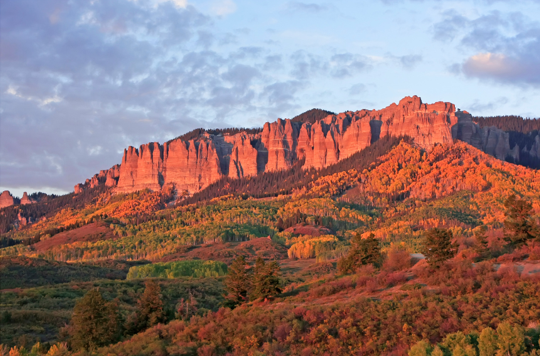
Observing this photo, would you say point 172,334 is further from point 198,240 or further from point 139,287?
point 198,240

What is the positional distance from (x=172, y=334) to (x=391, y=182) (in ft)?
522

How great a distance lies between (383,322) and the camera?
31797mm

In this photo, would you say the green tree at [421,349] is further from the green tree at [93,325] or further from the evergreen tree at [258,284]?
the green tree at [93,325]

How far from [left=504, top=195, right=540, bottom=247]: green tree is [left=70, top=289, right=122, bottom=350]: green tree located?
31388 mm

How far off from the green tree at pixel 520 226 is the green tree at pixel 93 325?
103 ft

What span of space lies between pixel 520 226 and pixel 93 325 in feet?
109

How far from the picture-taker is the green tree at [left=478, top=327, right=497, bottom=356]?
85.5ft

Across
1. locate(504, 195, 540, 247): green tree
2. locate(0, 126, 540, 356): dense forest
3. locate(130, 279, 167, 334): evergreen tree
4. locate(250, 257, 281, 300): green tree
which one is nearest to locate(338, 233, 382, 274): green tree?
locate(0, 126, 540, 356): dense forest

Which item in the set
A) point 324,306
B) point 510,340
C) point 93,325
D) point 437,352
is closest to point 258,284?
point 324,306

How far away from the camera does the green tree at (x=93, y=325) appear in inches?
1489

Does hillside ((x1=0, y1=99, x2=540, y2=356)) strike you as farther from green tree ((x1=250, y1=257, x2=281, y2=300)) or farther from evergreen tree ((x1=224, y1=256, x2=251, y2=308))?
evergreen tree ((x1=224, y1=256, x2=251, y2=308))

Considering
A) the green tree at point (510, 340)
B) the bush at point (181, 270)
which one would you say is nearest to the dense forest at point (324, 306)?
the green tree at point (510, 340)

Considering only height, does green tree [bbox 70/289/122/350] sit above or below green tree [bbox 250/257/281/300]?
below

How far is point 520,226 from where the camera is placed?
4459cm
